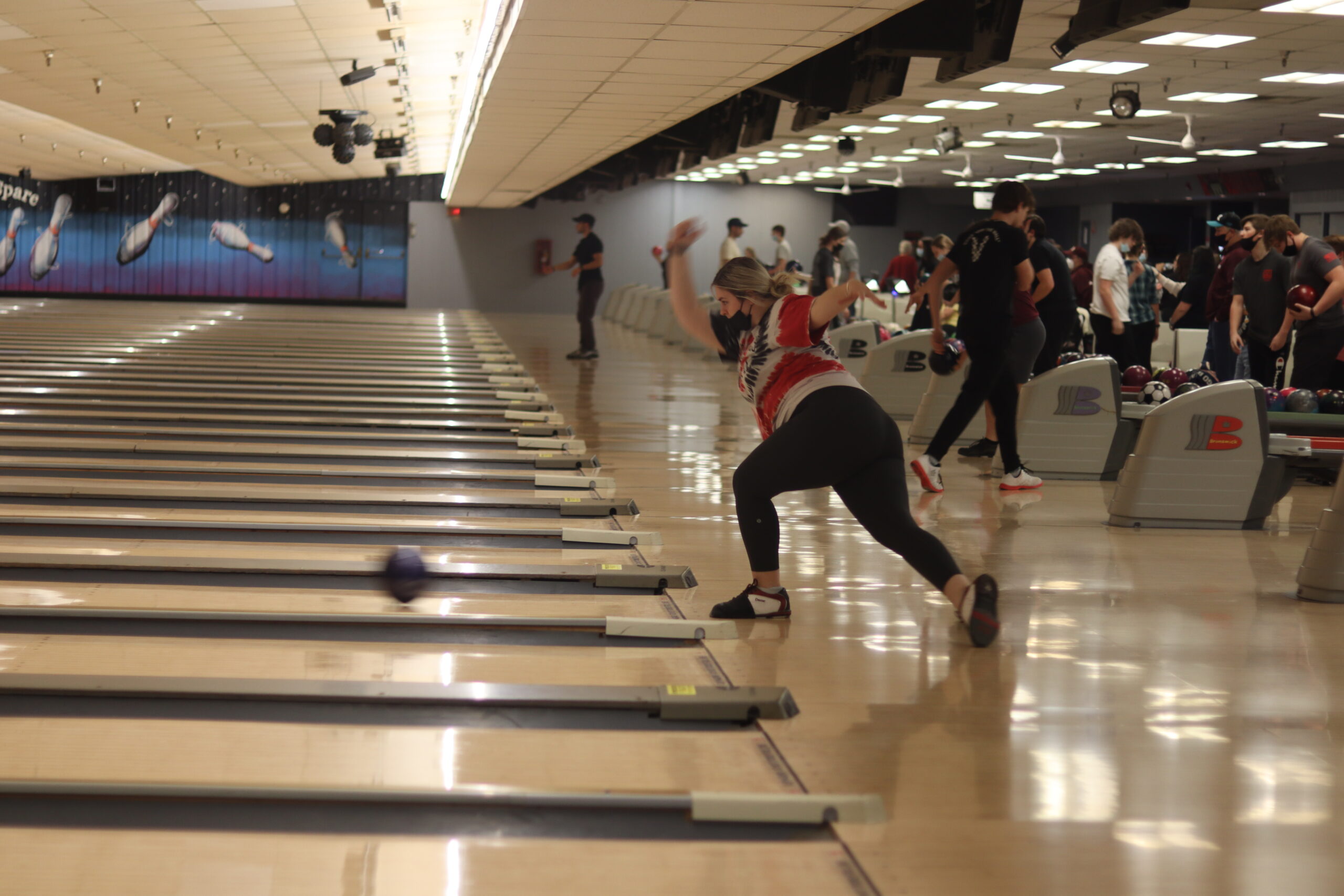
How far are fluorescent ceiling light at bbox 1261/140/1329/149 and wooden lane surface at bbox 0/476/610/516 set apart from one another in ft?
51.1

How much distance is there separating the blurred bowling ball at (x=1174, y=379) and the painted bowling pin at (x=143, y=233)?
78.1 feet

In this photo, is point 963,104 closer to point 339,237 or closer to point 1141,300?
point 1141,300

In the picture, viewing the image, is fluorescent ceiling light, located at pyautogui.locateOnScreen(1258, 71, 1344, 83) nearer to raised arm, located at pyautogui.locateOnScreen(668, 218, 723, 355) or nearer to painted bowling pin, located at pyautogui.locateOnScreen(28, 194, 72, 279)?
raised arm, located at pyautogui.locateOnScreen(668, 218, 723, 355)

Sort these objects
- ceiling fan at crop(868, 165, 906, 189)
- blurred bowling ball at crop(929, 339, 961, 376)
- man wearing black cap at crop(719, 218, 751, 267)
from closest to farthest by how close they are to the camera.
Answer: blurred bowling ball at crop(929, 339, 961, 376) → man wearing black cap at crop(719, 218, 751, 267) → ceiling fan at crop(868, 165, 906, 189)

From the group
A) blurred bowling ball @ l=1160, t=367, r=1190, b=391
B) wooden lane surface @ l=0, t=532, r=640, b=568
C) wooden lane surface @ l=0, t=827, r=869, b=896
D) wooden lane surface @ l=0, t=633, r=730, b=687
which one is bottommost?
wooden lane surface @ l=0, t=827, r=869, b=896

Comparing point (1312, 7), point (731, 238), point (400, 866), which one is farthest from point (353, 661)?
point (731, 238)

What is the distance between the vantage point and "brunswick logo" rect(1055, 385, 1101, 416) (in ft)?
20.1

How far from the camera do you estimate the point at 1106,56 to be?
11.1 m

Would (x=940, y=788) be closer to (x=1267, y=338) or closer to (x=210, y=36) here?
(x=1267, y=338)

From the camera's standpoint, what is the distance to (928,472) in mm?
5453

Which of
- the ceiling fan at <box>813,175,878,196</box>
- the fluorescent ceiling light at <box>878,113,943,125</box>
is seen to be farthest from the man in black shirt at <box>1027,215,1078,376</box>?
the ceiling fan at <box>813,175,878,196</box>

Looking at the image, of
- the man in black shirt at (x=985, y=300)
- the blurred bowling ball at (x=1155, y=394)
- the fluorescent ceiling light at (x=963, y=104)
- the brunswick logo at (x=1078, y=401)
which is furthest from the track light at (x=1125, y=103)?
the man in black shirt at (x=985, y=300)

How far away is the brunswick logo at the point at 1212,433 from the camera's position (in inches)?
189

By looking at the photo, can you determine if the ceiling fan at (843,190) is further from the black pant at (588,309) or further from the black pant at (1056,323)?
the black pant at (1056,323)
